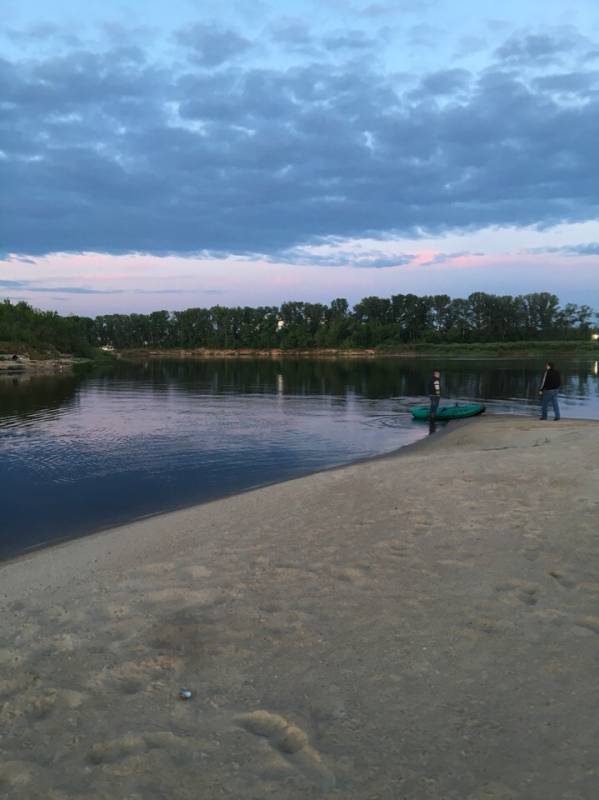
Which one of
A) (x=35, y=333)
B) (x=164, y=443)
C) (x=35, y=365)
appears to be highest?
(x=35, y=333)

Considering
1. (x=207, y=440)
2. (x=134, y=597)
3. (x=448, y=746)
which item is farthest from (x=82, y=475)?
(x=448, y=746)

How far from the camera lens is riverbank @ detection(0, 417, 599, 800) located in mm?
4199

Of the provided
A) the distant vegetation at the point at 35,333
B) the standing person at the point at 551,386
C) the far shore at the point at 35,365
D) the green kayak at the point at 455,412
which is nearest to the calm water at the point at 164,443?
the green kayak at the point at 455,412

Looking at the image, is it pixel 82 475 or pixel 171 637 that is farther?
pixel 82 475

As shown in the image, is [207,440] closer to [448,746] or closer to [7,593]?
[7,593]

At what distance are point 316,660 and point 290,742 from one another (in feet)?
4.10

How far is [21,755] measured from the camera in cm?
454

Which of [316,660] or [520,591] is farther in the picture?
[520,591]

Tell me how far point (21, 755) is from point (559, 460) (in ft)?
44.7

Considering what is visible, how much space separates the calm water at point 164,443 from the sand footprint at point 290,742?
9.43 metres

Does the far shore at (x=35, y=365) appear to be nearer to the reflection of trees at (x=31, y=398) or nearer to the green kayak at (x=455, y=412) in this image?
the reflection of trees at (x=31, y=398)

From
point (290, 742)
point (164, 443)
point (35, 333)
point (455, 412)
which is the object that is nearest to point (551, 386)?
point (455, 412)

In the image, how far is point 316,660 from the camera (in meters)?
5.75

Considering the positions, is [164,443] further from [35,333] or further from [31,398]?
[35,333]
